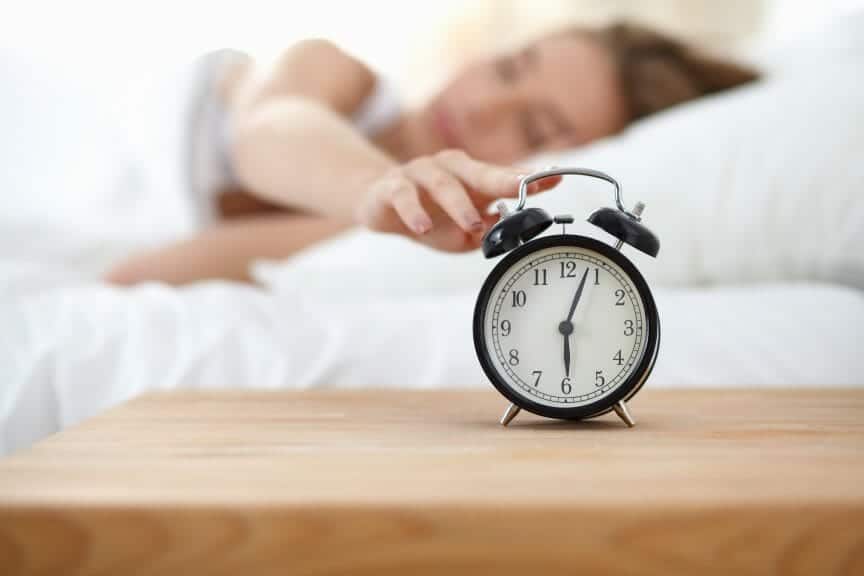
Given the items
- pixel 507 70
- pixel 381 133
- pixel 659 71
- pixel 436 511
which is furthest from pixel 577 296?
pixel 659 71

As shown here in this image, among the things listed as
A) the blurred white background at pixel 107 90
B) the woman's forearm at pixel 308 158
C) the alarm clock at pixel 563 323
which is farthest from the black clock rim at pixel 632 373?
the blurred white background at pixel 107 90

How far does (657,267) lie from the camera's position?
50.1 inches

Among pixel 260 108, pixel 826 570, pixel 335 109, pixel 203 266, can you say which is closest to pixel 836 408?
pixel 826 570

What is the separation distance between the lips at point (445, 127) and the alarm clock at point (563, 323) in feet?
2.72

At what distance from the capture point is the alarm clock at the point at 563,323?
71 cm

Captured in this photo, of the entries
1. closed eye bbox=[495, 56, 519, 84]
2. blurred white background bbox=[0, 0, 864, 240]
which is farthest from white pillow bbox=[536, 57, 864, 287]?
blurred white background bbox=[0, 0, 864, 240]

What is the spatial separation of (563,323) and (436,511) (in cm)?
29

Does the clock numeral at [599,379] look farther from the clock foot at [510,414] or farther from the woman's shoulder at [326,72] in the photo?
the woman's shoulder at [326,72]

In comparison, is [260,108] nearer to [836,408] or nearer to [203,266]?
[203,266]

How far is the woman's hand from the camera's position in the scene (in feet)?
2.46

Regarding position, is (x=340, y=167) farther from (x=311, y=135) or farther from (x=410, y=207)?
(x=410, y=207)

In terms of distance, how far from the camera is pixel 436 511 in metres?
0.47

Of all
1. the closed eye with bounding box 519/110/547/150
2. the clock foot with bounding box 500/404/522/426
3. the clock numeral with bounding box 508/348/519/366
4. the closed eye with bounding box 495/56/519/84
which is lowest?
the clock foot with bounding box 500/404/522/426

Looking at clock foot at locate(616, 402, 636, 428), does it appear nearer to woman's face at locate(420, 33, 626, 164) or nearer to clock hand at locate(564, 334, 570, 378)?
clock hand at locate(564, 334, 570, 378)
